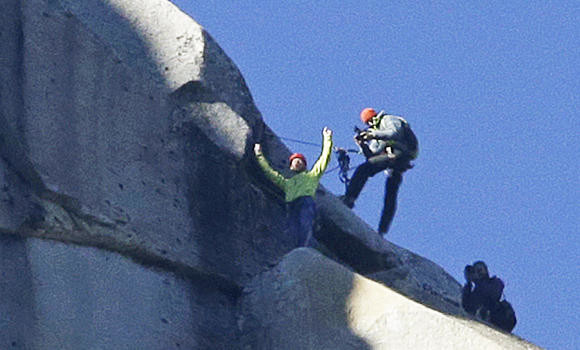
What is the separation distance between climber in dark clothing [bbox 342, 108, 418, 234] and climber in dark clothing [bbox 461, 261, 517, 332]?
1777 millimetres

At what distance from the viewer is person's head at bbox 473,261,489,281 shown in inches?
864

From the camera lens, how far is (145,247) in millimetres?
20109

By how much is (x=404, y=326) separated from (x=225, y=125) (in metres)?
3.18

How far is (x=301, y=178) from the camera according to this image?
21438mm

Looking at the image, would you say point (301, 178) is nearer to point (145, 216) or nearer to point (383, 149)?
point (145, 216)

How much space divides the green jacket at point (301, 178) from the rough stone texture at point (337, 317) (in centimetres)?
131

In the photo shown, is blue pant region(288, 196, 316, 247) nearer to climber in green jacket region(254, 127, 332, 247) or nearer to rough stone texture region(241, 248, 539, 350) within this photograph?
climber in green jacket region(254, 127, 332, 247)

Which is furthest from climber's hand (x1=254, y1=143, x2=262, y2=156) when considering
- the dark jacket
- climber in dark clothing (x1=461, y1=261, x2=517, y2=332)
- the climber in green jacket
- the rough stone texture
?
the dark jacket

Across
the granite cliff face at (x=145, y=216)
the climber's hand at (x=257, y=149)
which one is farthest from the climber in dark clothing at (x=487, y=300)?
the climber's hand at (x=257, y=149)

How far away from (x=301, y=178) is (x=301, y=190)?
5.5 inches

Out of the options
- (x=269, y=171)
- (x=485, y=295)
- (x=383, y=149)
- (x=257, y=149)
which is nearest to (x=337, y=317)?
(x=269, y=171)

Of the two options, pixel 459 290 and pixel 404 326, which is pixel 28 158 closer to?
pixel 404 326

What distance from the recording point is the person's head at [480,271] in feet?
72.0

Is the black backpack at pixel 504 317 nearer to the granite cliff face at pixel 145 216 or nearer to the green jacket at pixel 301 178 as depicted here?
the granite cliff face at pixel 145 216
